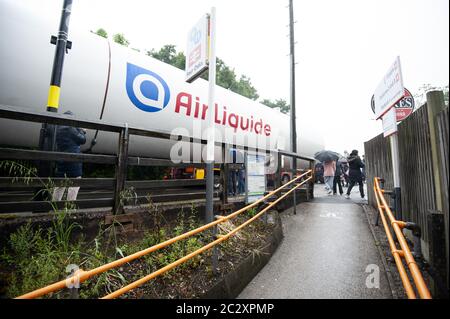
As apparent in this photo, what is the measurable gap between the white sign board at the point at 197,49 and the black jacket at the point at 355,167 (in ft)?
22.1

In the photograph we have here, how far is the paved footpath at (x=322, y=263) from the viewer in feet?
8.83

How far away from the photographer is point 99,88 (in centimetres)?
427

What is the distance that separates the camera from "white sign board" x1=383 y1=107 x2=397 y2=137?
3.30 metres

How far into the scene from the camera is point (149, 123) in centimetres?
499

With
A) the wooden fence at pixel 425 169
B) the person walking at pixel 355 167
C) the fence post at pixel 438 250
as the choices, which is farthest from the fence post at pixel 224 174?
the person walking at pixel 355 167

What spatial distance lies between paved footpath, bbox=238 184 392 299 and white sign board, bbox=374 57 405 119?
7.16 ft

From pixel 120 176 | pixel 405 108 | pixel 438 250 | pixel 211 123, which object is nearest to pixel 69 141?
pixel 120 176

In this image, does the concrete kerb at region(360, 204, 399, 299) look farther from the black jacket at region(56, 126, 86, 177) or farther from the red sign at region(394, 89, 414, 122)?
the black jacket at region(56, 126, 86, 177)

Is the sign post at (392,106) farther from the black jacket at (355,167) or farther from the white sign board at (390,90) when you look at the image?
the black jacket at (355,167)

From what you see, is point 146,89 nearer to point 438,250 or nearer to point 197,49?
point 197,49

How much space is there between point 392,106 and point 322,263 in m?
2.38

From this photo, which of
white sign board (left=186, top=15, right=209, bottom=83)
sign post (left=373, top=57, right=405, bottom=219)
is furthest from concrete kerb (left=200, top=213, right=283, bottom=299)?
white sign board (left=186, top=15, right=209, bottom=83)


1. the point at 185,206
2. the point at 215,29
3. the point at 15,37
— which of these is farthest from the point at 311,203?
the point at 15,37
